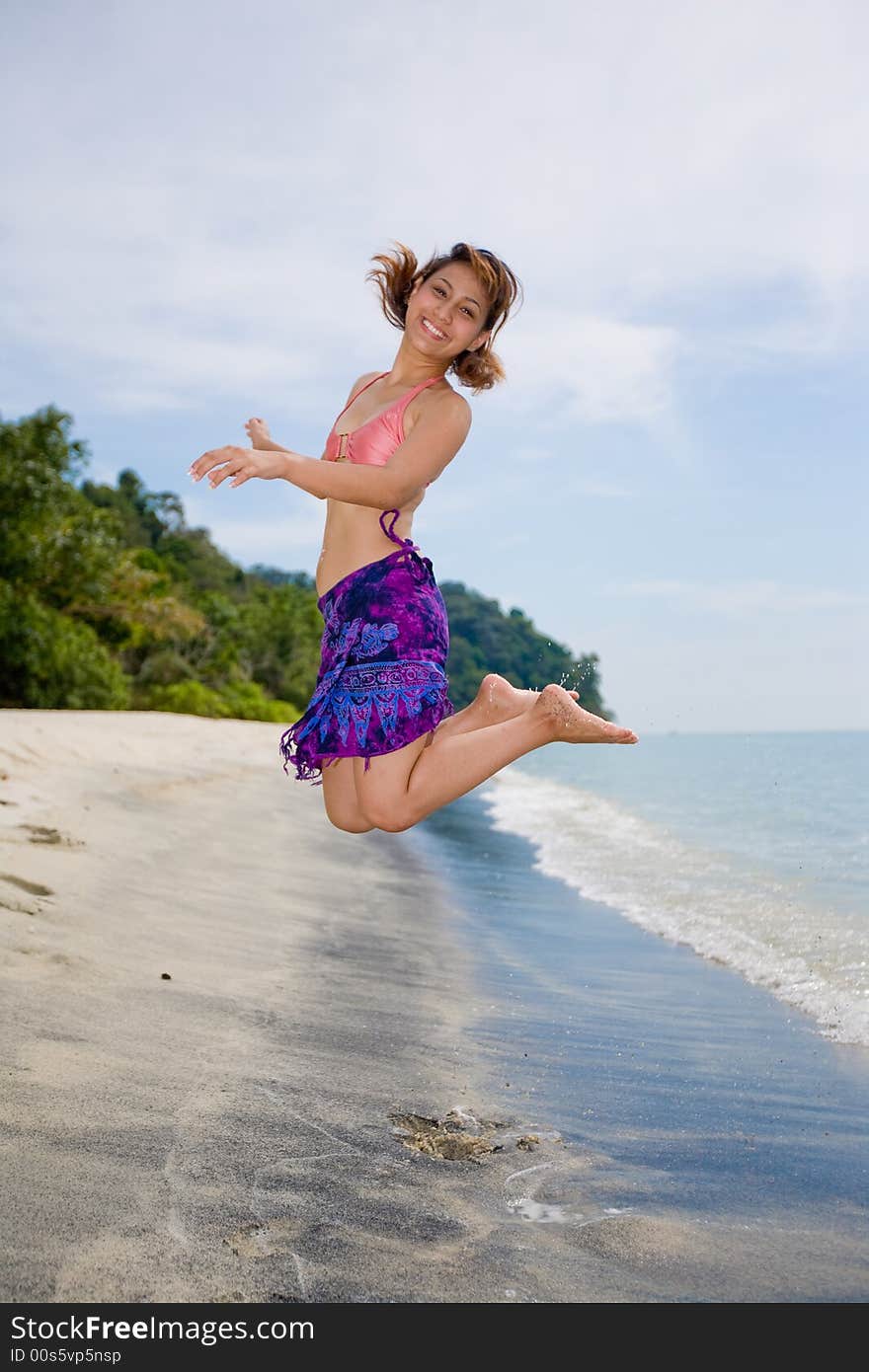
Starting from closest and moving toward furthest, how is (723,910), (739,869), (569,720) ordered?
(569,720) → (723,910) → (739,869)

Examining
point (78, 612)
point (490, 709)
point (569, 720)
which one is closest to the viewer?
point (569, 720)

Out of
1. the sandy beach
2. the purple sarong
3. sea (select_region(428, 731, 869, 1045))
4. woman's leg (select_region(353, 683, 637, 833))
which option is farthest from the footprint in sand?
sea (select_region(428, 731, 869, 1045))

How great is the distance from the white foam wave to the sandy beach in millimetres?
1498

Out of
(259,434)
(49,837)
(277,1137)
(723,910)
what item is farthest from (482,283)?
(723,910)

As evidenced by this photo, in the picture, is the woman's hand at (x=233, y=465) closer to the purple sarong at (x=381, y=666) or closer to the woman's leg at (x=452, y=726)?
the purple sarong at (x=381, y=666)

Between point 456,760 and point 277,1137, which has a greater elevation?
point 456,760

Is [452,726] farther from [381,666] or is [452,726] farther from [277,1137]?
[277,1137]

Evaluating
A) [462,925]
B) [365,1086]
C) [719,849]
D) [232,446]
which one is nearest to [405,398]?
[232,446]

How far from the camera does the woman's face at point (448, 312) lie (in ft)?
12.1

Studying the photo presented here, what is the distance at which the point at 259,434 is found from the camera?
3859mm

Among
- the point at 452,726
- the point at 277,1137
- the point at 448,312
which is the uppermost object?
the point at 448,312

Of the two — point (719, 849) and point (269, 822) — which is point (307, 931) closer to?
point (269, 822)

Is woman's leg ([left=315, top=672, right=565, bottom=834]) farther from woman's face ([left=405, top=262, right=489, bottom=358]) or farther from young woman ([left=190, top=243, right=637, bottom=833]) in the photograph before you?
woman's face ([left=405, top=262, right=489, bottom=358])

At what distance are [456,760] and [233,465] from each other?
1108 mm
